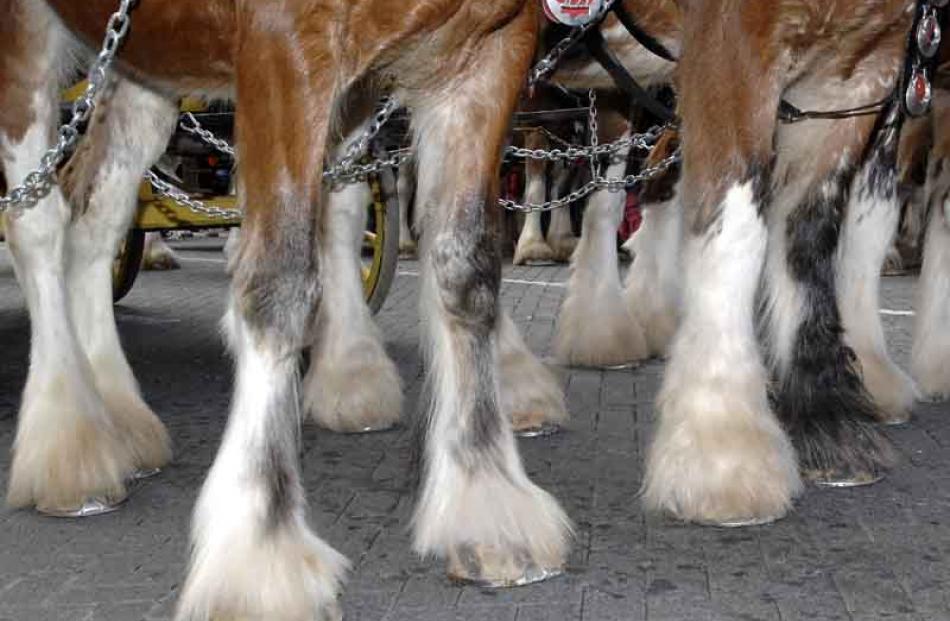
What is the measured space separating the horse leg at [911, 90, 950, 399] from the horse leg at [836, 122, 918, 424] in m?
0.30

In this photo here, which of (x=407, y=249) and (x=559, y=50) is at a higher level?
(x=559, y=50)

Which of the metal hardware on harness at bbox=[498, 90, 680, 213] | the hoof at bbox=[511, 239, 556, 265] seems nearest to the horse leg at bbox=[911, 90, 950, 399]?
the metal hardware on harness at bbox=[498, 90, 680, 213]

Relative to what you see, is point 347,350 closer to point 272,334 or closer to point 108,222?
point 108,222

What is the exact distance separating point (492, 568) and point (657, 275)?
3.41 metres

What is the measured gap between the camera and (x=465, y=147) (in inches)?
125

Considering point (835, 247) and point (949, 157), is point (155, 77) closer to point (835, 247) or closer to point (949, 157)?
point (835, 247)

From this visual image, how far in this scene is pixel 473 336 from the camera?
3.17 metres

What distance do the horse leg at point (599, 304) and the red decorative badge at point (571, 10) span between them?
6.08 ft

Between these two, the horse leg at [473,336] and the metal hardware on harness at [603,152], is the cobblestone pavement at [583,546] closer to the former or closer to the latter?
the horse leg at [473,336]

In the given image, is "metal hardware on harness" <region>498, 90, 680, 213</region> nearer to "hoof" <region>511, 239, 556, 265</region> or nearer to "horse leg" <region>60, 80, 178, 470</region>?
"horse leg" <region>60, 80, 178, 470</region>

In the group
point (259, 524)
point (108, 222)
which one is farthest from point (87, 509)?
point (259, 524)

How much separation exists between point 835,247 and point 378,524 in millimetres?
1618

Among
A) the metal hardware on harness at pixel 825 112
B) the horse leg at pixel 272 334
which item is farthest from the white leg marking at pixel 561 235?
the horse leg at pixel 272 334

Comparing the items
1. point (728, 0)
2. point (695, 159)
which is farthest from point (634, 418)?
point (728, 0)
